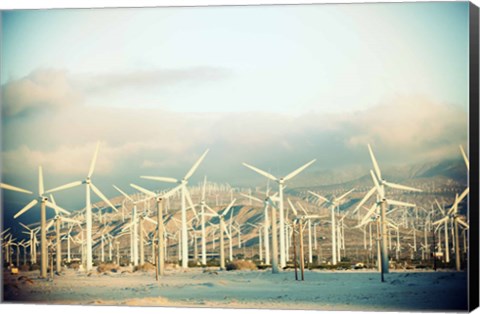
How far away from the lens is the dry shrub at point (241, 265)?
83.8 ft

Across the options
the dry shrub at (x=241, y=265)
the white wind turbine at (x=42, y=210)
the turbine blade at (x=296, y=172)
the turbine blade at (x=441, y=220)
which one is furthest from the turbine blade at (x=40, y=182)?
the turbine blade at (x=441, y=220)

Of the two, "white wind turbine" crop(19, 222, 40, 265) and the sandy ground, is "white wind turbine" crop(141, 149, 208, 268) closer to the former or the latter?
the sandy ground

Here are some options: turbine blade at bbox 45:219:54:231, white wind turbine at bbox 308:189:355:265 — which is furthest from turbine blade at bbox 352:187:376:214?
turbine blade at bbox 45:219:54:231

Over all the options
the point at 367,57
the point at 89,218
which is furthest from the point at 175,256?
the point at 367,57

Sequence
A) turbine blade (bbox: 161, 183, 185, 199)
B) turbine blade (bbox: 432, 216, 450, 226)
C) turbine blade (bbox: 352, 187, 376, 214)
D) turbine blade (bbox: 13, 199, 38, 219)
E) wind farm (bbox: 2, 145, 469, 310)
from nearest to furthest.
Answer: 1. turbine blade (bbox: 432, 216, 450, 226)
2. wind farm (bbox: 2, 145, 469, 310)
3. turbine blade (bbox: 352, 187, 376, 214)
4. turbine blade (bbox: 161, 183, 185, 199)
5. turbine blade (bbox: 13, 199, 38, 219)

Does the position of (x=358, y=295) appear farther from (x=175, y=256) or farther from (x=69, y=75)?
(x=69, y=75)

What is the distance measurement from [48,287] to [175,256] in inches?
101

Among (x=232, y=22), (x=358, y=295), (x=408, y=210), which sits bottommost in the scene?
(x=358, y=295)

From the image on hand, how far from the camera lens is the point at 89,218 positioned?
2633 centimetres

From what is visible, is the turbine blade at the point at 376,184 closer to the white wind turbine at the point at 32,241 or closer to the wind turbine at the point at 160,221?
the wind turbine at the point at 160,221

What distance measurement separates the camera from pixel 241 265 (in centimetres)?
2553

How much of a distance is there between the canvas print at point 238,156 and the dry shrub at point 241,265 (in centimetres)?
4

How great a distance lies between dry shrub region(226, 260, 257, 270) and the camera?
1005 inches

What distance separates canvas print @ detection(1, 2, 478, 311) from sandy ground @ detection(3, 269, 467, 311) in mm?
37
